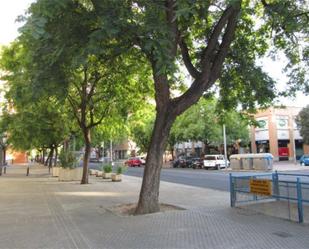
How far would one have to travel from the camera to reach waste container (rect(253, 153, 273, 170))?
35938 mm

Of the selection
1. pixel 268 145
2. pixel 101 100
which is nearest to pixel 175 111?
pixel 101 100

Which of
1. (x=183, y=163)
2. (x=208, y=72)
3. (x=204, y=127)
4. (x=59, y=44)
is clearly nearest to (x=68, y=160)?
(x=208, y=72)

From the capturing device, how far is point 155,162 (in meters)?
12.0

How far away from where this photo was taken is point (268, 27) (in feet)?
47.5

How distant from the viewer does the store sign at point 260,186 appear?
435 inches

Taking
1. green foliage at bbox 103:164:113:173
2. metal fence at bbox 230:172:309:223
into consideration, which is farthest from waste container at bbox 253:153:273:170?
metal fence at bbox 230:172:309:223

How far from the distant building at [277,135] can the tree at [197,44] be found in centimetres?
4208

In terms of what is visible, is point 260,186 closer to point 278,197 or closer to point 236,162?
point 278,197

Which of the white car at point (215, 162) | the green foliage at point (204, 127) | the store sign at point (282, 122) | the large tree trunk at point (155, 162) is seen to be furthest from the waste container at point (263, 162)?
the large tree trunk at point (155, 162)

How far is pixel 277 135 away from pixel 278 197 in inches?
1880

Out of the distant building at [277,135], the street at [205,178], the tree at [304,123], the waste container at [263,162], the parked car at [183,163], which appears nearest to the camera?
the street at [205,178]

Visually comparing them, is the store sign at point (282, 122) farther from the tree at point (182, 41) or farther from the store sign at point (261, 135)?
the tree at point (182, 41)

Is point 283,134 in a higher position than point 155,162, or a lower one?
higher

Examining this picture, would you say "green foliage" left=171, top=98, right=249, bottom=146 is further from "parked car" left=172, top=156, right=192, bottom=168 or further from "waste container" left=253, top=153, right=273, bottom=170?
"waste container" left=253, top=153, right=273, bottom=170
